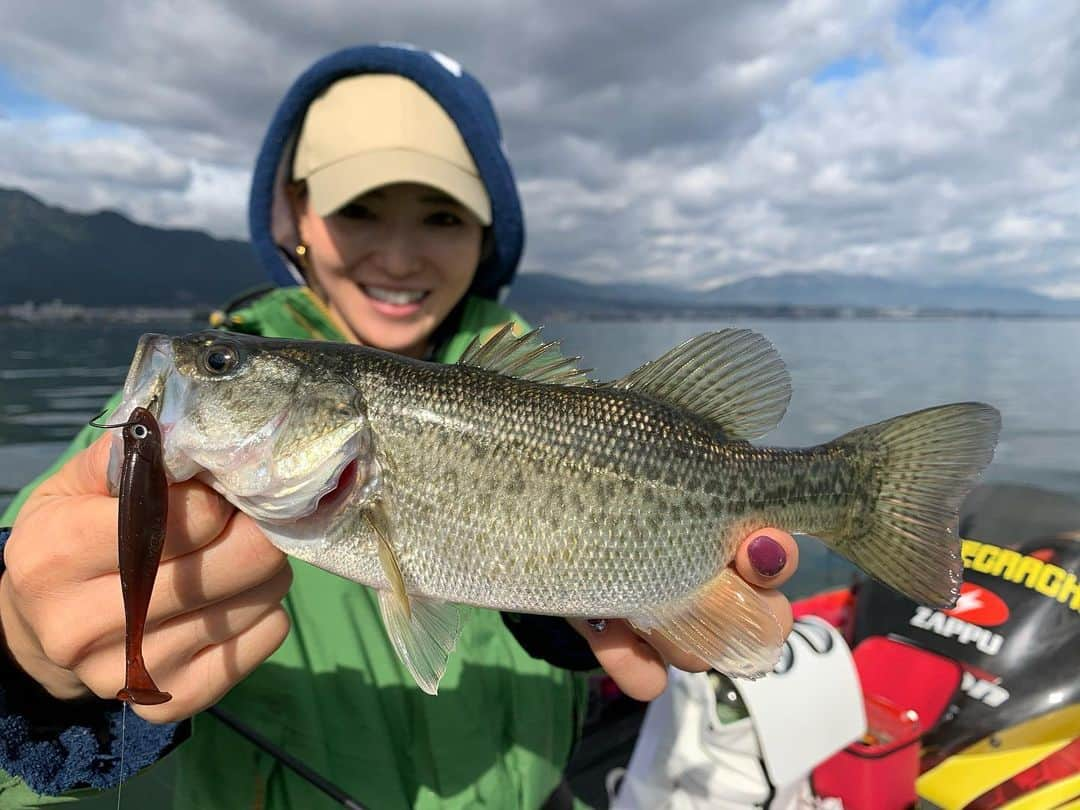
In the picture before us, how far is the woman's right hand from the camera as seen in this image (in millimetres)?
1549

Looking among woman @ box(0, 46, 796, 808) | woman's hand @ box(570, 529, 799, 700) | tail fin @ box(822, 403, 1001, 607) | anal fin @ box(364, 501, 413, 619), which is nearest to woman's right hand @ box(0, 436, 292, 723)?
woman @ box(0, 46, 796, 808)

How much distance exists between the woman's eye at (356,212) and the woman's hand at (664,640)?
2.29 m

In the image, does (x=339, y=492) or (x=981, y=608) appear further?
(x=981, y=608)

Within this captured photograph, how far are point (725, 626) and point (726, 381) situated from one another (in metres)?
0.83

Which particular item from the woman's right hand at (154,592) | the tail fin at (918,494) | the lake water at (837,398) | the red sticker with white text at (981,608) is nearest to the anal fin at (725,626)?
the tail fin at (918,494)

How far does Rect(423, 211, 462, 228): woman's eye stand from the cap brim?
260mm

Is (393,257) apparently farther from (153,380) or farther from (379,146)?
(153,380)

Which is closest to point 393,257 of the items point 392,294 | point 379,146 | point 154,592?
point 392,294

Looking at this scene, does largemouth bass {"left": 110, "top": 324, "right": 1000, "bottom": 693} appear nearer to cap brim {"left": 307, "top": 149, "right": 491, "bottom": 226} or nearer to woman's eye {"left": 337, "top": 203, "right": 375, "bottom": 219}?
cap brim {"left": 307, "top": 149, "right": 491, "bottom": 226}

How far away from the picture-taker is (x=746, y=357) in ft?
7.35

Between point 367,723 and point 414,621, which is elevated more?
point 414,621

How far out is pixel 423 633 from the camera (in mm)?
1927

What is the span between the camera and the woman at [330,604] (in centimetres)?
162

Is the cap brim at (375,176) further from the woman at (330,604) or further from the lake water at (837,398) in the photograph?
the lake water at (837,398)
